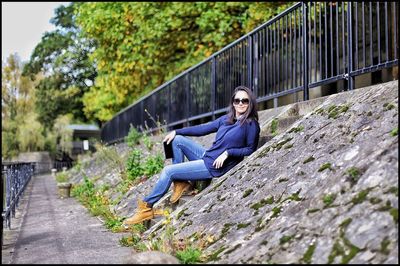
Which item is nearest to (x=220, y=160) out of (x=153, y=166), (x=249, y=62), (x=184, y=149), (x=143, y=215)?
(x=184, y=149)

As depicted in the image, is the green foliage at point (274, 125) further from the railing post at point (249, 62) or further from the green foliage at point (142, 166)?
the green foliage at point (142, 166)

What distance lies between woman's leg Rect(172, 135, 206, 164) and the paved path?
1239 mm

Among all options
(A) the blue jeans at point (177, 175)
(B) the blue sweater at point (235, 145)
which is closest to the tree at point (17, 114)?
(A) the blue jeans at point (177, 175)

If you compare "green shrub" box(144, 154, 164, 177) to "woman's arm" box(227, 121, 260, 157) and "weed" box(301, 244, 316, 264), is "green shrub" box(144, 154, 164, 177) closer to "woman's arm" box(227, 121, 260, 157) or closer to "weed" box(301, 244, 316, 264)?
"woman's arm" box(227, 121, 260, 157)

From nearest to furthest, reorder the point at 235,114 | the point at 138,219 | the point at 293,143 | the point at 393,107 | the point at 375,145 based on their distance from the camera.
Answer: the point at 375,145, the point at 393,107, the point at 293,143, the point at 138,219, the point at 235,114

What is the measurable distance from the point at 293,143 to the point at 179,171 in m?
1.38

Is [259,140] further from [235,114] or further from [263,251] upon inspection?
[263,251]

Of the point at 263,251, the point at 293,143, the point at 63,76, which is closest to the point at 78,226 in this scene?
the point at 293,143

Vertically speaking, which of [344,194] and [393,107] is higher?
[393,107]

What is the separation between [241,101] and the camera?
241 inches

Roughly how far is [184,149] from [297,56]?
2.49 m

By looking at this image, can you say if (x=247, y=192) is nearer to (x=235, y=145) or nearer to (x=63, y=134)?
(x=235, y=145)

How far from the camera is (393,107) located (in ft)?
14.5

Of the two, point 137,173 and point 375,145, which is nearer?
point 375,145
